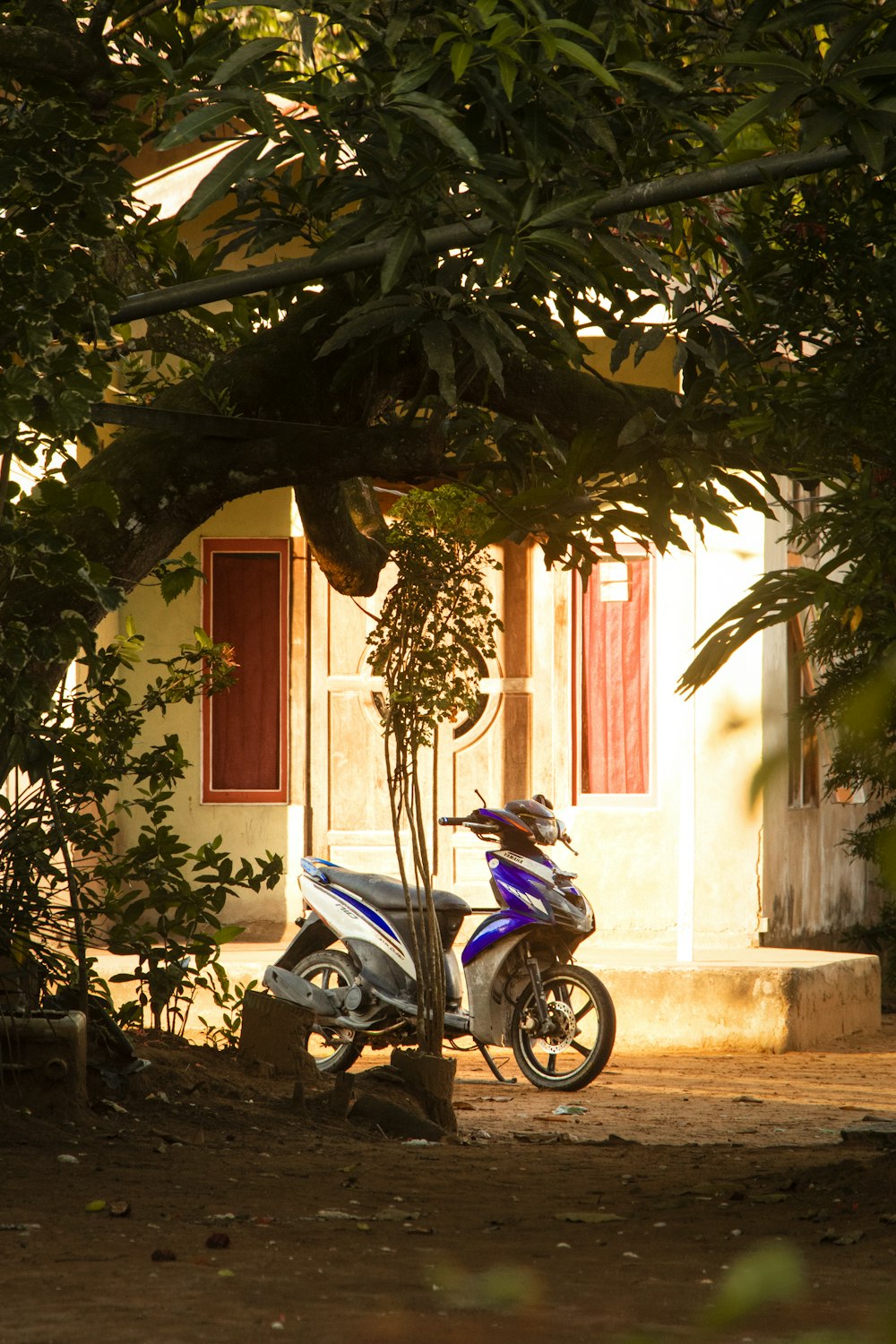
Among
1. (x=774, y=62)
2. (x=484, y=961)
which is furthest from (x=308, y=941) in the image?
(x=774, y=62)

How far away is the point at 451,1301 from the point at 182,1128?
4771mm

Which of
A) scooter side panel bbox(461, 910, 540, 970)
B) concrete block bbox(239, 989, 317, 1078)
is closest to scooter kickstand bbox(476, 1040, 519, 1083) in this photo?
scooter side panel bbox(461, 910, 540, 970)

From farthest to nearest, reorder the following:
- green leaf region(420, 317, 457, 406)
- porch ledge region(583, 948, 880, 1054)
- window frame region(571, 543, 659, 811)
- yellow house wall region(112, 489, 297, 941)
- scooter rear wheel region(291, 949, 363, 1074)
A: 1. yellow house wall region(112, 489, 297, 941)
2. window frame region(571, 543, 659, 811)
3. porch ledge region(583, 948, 880, 1054)
4. scooter rear wheel region(291, 949, 363, 1074)
5. green leaf region(420, 317, 457, 406)

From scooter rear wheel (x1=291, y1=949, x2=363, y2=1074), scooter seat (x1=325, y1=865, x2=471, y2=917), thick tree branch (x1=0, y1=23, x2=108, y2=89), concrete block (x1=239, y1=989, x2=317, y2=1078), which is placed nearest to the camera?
thick tree branch (x1=0, y1=23, x2=108, y2=89)

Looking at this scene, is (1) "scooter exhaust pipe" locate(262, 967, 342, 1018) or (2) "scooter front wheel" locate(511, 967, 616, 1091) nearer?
(1) "scooter exhaust pipe" locate(262, 967, 342, 1018)

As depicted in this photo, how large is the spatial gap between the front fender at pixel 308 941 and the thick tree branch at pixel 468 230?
4.22m

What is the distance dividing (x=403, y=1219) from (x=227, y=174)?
2.57 m

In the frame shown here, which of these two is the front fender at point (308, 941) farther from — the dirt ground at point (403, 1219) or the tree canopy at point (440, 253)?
the tree canopy at point (440, 253)

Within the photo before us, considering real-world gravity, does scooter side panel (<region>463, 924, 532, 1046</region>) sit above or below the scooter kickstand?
above

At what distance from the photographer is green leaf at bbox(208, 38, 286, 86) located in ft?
8.90

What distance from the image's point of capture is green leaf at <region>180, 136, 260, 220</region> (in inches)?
117

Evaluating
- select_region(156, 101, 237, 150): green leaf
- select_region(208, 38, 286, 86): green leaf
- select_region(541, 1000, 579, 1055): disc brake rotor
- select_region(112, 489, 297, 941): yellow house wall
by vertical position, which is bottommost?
select_region(541, 1000, 579, 1055): disc brake rotor

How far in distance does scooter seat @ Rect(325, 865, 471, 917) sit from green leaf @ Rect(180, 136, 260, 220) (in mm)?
4758

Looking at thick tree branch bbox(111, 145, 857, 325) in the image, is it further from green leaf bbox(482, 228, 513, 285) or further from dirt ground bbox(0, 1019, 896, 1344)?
dirt ground bbox(0, 1019, 896, 1344)
